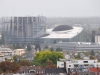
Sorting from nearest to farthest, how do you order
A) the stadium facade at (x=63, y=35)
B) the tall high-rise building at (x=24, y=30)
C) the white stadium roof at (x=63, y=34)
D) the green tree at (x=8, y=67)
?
the green tree at (x=8, y=67) < the stadium facade at (x=63, y=35) < the tall high-rise building at (x=24, y=30) < the white stadium roof at (x=63, y=34)

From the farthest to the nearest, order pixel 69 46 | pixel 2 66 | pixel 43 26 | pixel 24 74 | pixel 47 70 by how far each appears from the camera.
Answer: pixel 43 26 < pixel 69 46 < pixel 2 66 < pixel 47 70 < pixel 24 74

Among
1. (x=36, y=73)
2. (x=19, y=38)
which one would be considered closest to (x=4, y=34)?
(x=19, y=38)

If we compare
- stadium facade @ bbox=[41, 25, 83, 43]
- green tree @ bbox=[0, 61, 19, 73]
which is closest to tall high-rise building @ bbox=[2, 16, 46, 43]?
stadium facade @ bbox=[41, 25, 83, 43]

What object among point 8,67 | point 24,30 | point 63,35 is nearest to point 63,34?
point 63,35

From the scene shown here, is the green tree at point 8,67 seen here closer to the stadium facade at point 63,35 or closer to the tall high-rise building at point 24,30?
the stadium facade at point 63,35

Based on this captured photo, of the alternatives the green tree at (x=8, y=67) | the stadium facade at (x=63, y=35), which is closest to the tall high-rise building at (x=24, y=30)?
the stadium facade at (x=63, y=35)

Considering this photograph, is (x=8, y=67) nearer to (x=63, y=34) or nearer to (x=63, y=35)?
(x=63, y=35)

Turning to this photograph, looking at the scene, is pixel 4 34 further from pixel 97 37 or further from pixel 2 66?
pixel 2 66

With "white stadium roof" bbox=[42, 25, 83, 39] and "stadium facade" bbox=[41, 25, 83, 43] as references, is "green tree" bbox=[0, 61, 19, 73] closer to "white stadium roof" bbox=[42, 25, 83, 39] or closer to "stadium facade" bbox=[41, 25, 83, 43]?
"stadium facade" bbox=[41, 25, 83, 43]
